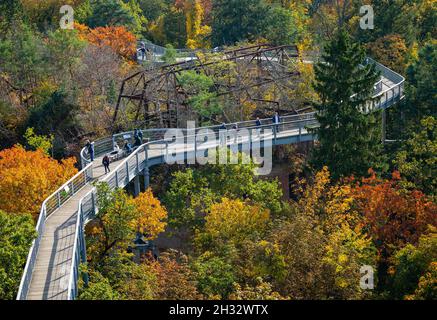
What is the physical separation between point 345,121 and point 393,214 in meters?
6.42

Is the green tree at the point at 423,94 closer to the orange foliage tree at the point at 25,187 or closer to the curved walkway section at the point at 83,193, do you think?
the curved walkway section at the point at 83,193

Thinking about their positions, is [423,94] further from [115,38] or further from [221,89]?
[115,38]

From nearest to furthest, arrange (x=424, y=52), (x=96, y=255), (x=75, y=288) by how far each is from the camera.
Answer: (x=75, y=288)
(x=96, y=255)
(x=424, y=52)

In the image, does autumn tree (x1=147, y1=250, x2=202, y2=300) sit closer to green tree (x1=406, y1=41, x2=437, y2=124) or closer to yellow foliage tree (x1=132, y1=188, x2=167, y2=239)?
yellow foliage tree (x1=132, y1=188, x2=167, y2=239)

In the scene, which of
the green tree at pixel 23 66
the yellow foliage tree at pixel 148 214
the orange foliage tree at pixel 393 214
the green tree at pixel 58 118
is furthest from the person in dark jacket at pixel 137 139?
the green tree at pixel 23 66

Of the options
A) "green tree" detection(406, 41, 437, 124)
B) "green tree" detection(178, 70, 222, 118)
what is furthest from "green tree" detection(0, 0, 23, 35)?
"green tree" detection(406, 41, 437, 124)

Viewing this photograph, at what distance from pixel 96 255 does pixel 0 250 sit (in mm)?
5705

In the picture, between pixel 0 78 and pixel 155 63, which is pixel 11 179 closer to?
pixel 0 78

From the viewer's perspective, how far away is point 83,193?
34.8m

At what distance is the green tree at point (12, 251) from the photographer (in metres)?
27.8

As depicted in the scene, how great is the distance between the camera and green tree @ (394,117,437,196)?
3984 cm

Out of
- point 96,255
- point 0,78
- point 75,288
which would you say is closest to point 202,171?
point 96,255

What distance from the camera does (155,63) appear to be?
61.6m

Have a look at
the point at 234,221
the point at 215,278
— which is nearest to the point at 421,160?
the point at 234,221
